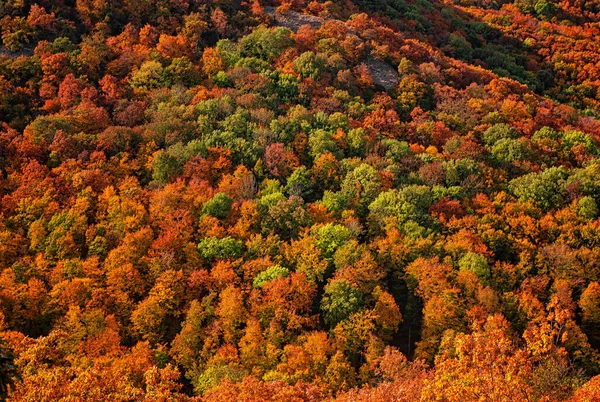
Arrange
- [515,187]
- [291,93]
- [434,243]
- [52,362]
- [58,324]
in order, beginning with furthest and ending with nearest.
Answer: [291,93] < [515,187] < [434,243] < [58,324] < [52,362]

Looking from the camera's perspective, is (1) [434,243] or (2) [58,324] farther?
(1) [434,243]

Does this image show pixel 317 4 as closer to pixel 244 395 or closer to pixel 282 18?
pixel 282 18

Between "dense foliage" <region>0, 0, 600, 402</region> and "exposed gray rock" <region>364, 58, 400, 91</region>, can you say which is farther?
"exposed gray rock" <region>364, 58, 400, 91</region>

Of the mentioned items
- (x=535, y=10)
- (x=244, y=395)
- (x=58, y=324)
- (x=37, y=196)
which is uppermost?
(x=535, y=10)

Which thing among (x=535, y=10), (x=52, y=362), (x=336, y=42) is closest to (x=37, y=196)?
(x=52, y=362)

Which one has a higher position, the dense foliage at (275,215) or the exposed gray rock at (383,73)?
the exposed gray rock at (383,73)

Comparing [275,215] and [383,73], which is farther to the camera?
[383,73]

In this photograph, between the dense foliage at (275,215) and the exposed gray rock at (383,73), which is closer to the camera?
the dense foliage at (275,215)

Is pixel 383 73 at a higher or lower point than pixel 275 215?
higher
